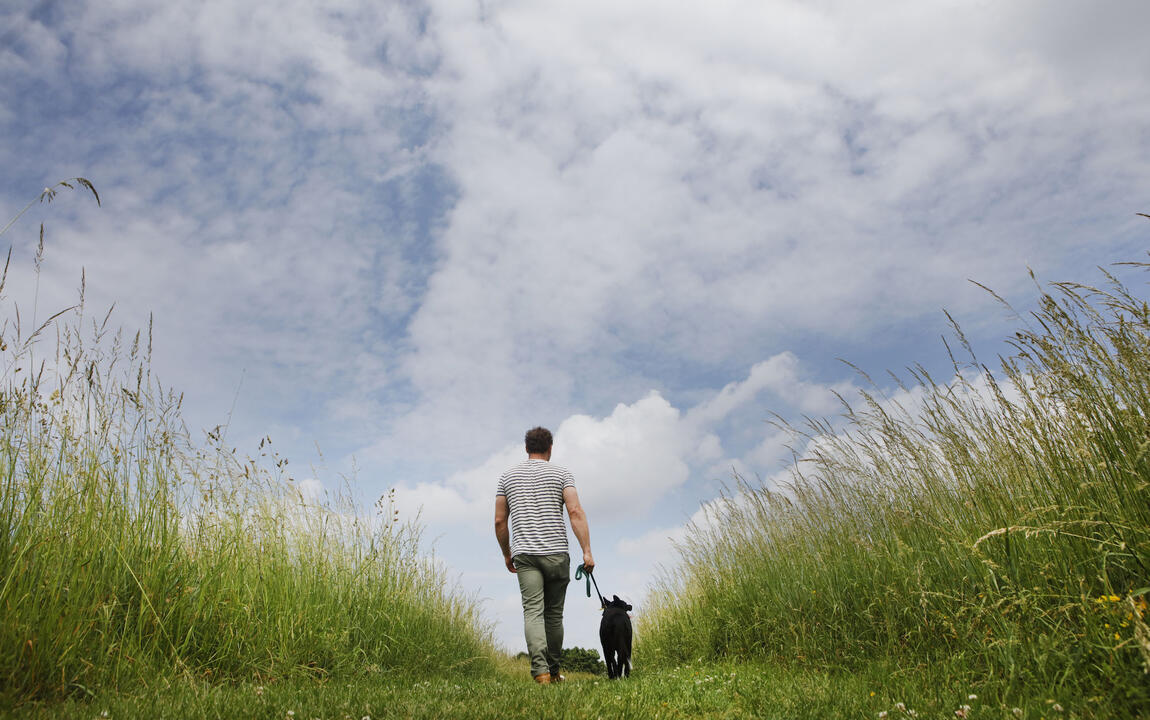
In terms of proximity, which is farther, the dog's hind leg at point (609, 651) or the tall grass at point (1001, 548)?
the dog's hind leg at point (609, 651)

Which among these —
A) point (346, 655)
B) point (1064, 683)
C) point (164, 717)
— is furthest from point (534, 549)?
point (1064, 683)

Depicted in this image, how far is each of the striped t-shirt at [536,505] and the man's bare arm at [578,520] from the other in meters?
0.09

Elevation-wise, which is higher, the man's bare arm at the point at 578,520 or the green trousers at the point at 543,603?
the man's bare arm at the point at 578,520

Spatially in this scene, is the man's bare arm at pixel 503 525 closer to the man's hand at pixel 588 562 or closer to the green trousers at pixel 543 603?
the green trousers at pixel 543 603

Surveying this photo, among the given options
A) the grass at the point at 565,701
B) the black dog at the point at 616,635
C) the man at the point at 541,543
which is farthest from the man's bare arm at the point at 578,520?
the grass at the point at 565,701

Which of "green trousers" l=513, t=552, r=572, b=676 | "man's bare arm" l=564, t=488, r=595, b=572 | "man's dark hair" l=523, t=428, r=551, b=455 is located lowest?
"green trousers" l=513, t=552, r=572, b=676

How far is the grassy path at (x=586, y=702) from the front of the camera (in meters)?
3.74

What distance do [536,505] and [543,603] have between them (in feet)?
3.56

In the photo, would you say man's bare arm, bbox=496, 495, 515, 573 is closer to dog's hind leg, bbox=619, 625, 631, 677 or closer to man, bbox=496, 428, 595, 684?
man, bbox=496, 428, 595, 684

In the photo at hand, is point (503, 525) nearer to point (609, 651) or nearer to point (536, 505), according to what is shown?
point (536, 505)

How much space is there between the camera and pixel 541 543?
23.4 ft

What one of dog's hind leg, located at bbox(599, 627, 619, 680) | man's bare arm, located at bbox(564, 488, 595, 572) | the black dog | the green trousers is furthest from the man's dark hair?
dog's hind leg, located at bbox(599, 627, 619, 680)

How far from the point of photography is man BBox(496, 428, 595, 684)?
278 inches

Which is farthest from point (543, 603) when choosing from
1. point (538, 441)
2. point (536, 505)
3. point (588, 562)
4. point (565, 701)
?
point (565, 701)
